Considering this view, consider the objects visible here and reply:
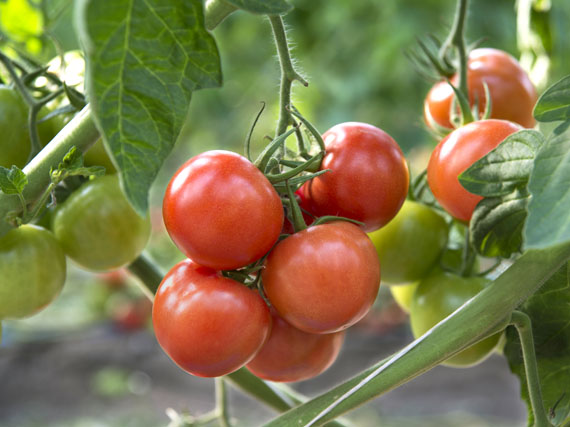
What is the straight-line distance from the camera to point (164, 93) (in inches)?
9.9

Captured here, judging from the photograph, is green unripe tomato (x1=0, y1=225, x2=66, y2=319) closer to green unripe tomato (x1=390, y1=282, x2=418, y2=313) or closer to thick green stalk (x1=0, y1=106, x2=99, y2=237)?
thick green stalk (x1=0, y1=106, x2=99, y2=237)

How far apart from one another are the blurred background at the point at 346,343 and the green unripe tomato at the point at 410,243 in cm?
224

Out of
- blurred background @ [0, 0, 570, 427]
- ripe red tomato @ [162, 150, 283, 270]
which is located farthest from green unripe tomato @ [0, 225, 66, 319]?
blurred background @ [0, 0, 570, 427]

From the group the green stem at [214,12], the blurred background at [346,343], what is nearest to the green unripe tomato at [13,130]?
the green stem at [214,12]

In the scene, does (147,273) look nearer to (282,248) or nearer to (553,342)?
(282,248)

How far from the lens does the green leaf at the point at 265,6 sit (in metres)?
0.24

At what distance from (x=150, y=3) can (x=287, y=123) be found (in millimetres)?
139

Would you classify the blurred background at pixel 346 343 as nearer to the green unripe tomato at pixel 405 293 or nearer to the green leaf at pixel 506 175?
the green unripe tomato at pixel 405 293

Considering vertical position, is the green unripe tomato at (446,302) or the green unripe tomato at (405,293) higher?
the green unripe tomato at (446,302)

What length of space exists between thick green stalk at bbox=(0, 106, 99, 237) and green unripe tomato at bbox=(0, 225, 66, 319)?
61 mm

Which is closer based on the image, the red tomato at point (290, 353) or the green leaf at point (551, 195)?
the green leaf at point (551, 195)

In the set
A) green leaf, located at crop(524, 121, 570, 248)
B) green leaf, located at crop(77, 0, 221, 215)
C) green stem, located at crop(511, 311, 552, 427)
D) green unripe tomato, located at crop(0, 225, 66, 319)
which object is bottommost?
green stem, located at crop(511, 311, 552, 427)

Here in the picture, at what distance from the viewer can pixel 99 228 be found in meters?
0.41

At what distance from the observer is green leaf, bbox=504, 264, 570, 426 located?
1.21ft
